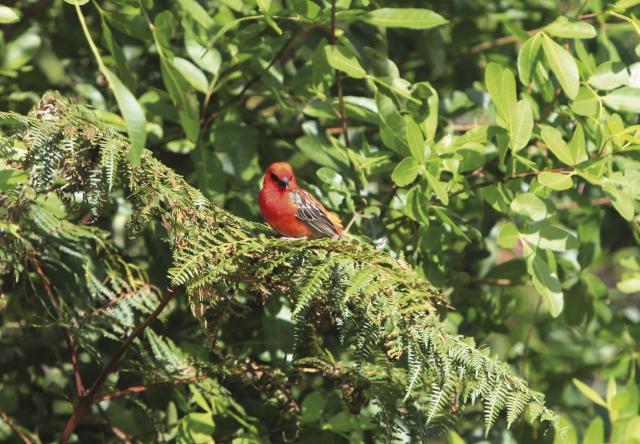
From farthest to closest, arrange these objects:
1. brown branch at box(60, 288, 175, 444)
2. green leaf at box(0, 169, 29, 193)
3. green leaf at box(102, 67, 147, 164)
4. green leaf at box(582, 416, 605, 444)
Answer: green leaf at box(582, 416, 605, 444) < brown branch at box(60, 288, 175, 444) < green leaf at box(0, 169, 29, 193) < green leaf at box(102, 67, 147, 164)

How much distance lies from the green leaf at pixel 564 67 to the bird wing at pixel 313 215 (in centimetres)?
84

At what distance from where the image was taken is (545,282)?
2723mm

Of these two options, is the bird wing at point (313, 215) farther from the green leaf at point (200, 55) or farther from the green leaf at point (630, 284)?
the green leaf at point (630, 284)

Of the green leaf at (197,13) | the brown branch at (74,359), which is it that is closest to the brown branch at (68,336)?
the brown branch at (74,359)

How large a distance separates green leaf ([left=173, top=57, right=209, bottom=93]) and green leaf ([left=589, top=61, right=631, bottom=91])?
1.21 m

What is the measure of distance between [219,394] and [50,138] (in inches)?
38.3

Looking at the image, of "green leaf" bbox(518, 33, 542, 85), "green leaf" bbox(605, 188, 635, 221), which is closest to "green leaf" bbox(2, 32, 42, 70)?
"green leaf" bbox(518, 33, 542, 85)

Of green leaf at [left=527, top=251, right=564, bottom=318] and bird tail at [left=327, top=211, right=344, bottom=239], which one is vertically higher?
bird tail at [left=327, top=211, right=344, bottom=239]

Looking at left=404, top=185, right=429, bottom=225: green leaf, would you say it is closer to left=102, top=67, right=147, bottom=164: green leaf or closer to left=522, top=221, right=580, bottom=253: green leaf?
left=522, top=221, right=580, bottom=253: green leaf

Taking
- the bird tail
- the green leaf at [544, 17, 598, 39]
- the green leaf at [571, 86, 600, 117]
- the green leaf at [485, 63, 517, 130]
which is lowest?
the bird tail

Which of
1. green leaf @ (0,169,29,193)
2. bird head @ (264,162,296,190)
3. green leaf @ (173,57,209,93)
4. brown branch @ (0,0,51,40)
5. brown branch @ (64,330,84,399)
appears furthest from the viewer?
brown branch @ (0,0,51,40)

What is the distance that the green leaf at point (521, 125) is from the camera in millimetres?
2668

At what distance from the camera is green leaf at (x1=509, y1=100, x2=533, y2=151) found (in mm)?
2668

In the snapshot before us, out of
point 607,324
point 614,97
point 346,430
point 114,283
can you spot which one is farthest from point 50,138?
point 607,324
